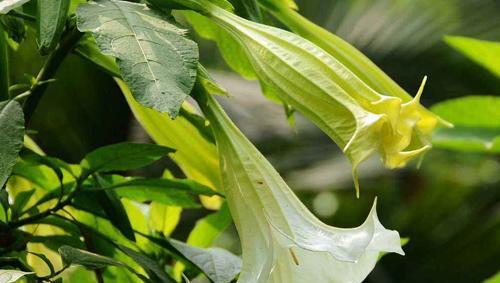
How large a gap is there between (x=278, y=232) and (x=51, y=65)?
0.74 ft

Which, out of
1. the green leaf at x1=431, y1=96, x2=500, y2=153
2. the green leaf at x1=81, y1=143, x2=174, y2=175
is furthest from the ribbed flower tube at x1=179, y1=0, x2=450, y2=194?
the green leaf at x1=431, y1=96, x2=500, y2=153

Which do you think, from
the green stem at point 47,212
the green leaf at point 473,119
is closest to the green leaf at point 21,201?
the green stem at point 47,212

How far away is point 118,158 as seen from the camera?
2.41 ft

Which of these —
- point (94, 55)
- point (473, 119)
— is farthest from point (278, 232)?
point (473, 119)

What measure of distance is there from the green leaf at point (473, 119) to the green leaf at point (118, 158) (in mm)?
503

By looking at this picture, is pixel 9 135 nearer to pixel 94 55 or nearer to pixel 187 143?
pixel 94 55

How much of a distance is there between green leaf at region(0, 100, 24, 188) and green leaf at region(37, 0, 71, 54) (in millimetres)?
60

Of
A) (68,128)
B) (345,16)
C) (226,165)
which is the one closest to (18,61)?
(68,128)

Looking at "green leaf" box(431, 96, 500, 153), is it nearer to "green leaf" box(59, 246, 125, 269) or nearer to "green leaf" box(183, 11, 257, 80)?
"green leaf" box(183, 11, 257, 80)

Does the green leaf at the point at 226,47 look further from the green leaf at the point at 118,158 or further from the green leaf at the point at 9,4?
A: the green leaf at the point at 9,4

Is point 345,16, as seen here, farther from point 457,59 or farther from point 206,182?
point 206,182

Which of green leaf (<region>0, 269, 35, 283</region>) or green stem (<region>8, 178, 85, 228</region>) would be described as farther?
green stem (<region>8, 178, 85, 228</region>)

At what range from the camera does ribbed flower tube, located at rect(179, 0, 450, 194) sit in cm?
53

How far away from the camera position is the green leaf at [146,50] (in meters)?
0.51
